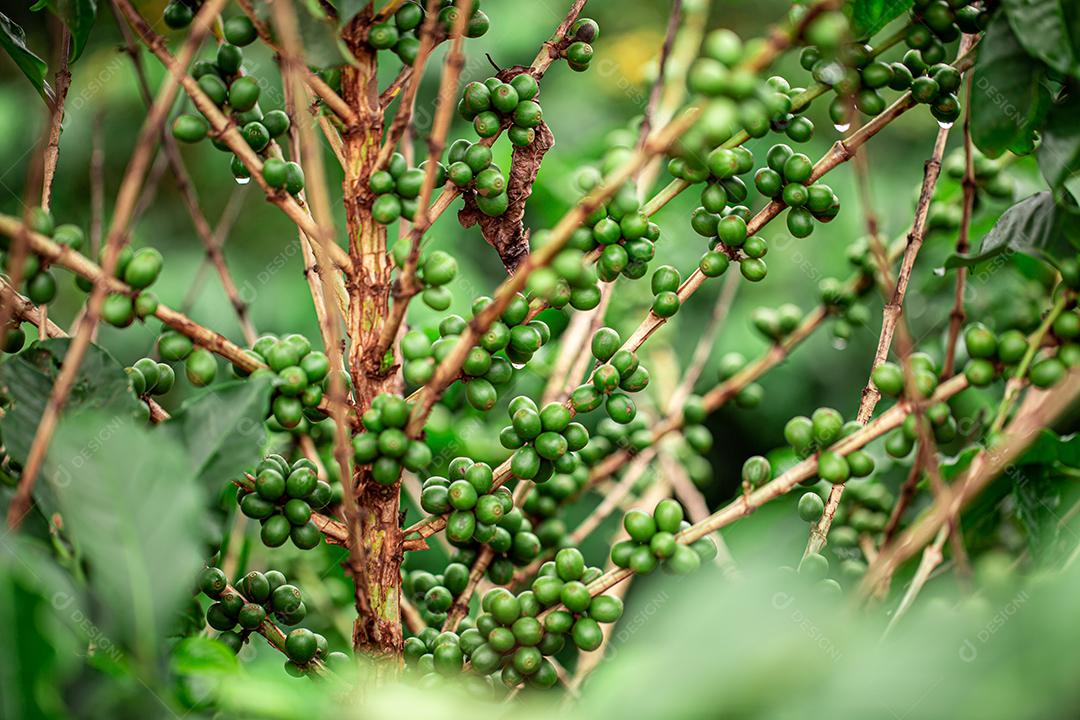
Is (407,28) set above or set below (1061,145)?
above

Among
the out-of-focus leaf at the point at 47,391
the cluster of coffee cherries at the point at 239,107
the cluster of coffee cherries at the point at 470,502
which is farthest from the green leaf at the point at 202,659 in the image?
the cluster of coffee cherries at the point at 239,107

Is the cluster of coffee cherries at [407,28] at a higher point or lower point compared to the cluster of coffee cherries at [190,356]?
higher

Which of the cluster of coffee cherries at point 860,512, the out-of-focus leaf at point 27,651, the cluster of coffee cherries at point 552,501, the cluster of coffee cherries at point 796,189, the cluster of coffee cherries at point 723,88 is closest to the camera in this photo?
the out-of-focus leaf at point 27,651

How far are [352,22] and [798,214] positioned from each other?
39cm

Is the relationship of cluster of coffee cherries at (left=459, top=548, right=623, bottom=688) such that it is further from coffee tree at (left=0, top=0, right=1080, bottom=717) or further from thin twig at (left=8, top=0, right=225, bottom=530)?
thin twig at (left=8, top=0, right=225, bottom=530)

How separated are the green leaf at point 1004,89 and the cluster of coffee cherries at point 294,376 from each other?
20.3 inches

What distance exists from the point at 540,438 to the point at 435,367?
0.38 feet

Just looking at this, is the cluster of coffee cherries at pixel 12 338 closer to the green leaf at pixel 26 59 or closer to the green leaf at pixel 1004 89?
the green leaf at pixel 26 59

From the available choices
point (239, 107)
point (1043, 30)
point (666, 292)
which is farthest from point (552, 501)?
point (1043, 30)

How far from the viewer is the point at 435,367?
673 mm

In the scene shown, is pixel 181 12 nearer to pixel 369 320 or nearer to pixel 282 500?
pixel 369 320

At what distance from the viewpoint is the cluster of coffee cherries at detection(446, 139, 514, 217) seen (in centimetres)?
74

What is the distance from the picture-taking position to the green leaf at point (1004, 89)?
0.66m

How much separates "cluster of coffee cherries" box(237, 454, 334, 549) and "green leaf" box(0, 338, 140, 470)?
4.9 inches
